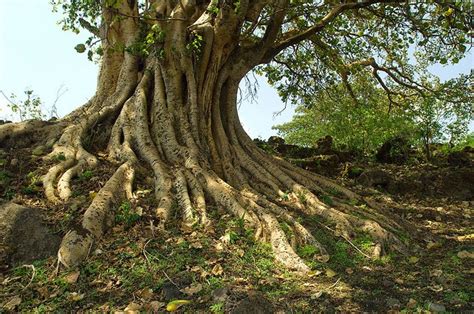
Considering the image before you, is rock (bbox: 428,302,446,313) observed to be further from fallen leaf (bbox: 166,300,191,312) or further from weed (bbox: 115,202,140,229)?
weed (bbox: 115,202,140,229)

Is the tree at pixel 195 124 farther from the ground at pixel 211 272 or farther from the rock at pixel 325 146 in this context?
the rock at pixel 325 146

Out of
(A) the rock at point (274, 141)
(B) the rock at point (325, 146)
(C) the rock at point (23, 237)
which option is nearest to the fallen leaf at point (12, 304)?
(C) the rock at point (23, 237)

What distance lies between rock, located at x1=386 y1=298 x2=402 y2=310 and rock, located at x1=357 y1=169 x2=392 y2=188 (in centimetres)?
582

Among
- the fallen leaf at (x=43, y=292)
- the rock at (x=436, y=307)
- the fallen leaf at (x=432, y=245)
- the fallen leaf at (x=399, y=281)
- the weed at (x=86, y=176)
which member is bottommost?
the fallen leaf at (x=43, y=292)

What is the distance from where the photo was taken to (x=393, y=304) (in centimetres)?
357

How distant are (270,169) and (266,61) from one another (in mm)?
2382

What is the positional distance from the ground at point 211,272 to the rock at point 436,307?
0.4 inches

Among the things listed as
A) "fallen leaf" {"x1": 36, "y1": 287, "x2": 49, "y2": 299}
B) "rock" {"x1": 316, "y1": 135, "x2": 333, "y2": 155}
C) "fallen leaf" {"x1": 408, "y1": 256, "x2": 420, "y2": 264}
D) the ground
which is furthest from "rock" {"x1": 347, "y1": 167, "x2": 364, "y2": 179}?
"fallen leaf" {"x1": 36, "y1": 287, "x2": 49, "y2": 299}

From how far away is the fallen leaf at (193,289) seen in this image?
366cm

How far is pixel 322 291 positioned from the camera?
12.4 ft

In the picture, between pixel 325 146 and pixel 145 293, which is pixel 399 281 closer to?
pixel 145 293

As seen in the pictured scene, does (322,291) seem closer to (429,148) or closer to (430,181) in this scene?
(430,181)

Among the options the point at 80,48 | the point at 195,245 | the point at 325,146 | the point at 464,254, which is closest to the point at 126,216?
the point at 195,245

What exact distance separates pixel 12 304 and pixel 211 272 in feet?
5.23
